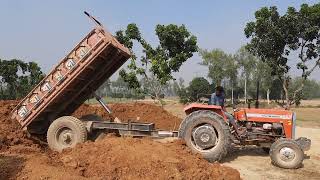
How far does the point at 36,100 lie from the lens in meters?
12.1

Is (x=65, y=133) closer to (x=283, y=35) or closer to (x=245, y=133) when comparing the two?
(x=245, y=133)

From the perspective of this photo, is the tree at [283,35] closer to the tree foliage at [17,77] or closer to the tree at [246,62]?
the tree foliage at [17,77]

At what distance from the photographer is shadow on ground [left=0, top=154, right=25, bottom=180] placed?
829cm

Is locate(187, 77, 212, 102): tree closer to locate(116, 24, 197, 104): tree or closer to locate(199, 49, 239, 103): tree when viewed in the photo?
locate(199, 49, 239, 103): tree

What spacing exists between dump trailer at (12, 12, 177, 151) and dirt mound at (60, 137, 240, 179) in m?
1.77

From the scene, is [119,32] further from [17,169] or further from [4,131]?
[17,169]

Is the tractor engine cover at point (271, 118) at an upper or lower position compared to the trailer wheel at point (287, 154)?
upper

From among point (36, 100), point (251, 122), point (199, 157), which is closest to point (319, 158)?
point (251, 122)

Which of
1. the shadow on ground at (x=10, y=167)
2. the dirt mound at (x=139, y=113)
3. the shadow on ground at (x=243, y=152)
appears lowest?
the shadow on ground at (x=243, y=152)

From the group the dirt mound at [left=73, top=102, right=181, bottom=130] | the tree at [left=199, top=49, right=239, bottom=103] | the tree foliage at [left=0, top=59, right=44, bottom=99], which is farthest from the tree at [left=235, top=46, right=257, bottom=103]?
the dirt mound at [left=73, top=102, right=181, bottom=130]

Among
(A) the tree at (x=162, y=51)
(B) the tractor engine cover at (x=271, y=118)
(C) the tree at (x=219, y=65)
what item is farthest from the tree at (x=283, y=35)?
(C) the tree at (x=219, y=65)

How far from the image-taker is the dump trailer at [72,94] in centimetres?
1155

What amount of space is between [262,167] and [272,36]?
651 inches

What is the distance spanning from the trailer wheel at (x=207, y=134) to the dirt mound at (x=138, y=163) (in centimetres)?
117
